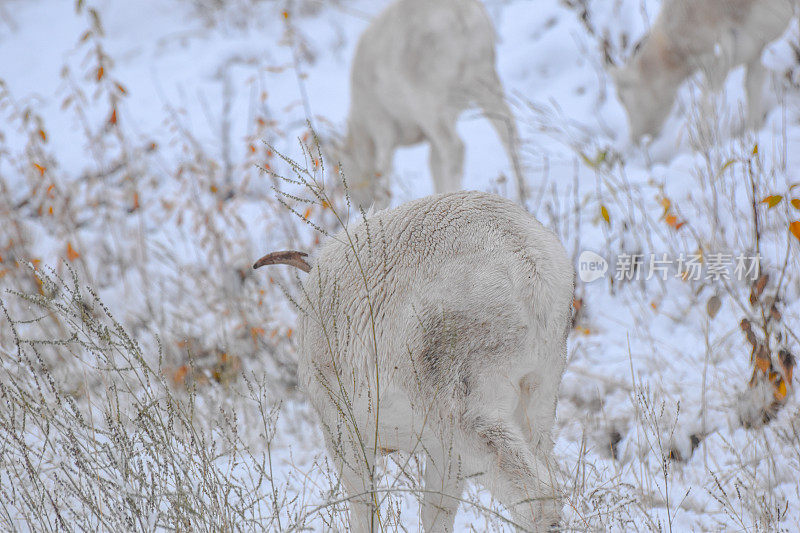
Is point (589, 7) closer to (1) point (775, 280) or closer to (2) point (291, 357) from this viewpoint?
(1) point (775, 280)

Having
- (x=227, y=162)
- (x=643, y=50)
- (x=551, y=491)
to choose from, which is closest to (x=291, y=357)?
(x=551, y=491)

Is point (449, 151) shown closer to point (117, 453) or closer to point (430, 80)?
point (430, 80)

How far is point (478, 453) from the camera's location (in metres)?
1.79

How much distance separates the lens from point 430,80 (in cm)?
633

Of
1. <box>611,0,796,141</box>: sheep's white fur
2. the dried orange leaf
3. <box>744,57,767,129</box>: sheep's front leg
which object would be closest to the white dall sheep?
the dried orange leaf

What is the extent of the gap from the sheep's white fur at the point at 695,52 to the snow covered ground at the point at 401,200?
0.26 m

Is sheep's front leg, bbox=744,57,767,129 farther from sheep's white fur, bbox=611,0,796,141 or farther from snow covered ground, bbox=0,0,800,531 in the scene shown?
snow covered ground, bbox=0,0,800,531

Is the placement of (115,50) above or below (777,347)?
above

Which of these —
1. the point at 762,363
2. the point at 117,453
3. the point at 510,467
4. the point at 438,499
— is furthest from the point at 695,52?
the point at 117,453

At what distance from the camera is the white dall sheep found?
1783 mm

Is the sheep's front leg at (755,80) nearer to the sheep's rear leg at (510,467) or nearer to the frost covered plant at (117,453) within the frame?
the frost covered plant at (117,453)

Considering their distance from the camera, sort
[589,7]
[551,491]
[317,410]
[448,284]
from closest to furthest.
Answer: [551,491] < [448,284] < [317,410] < [589,7]

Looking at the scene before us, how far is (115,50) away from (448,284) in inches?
446

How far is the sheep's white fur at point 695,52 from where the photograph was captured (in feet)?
21.0
